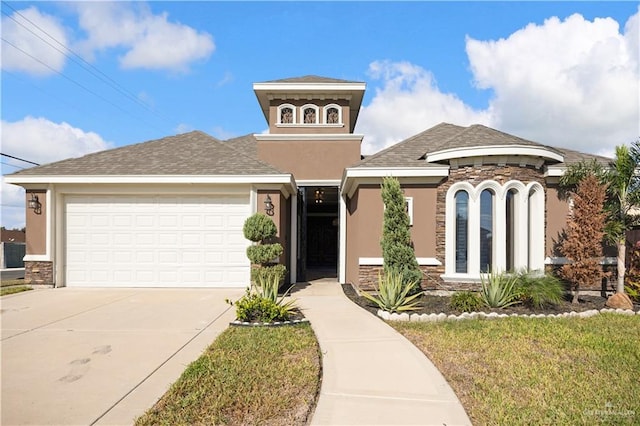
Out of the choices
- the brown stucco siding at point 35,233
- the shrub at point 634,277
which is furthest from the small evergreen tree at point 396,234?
the brown stucco siding at point 35,233

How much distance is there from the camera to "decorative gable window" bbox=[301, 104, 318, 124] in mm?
13648

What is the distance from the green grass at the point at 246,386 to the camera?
3496 millimetres

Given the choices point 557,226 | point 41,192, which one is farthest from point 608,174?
point 41,192

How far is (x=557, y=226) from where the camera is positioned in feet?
32.3

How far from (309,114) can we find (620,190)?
951 cm

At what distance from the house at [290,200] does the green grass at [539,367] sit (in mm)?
3033

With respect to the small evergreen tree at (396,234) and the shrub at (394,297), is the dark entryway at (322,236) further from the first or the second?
the shrub at (394,297)

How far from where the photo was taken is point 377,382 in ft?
13.8

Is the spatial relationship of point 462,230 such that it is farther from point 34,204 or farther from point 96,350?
point 34,204

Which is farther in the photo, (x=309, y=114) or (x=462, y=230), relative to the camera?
(x=309, y=114)

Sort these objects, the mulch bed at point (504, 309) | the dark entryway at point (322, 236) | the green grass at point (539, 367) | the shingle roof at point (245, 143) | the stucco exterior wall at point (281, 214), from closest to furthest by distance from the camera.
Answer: the green grass at point (539, 367) < the mulch bed at point (504, 309) < the stucco exterior wall at point (281, 214) < the shingle roof at point (245, 143) < the dark entryway at point (322, 236)

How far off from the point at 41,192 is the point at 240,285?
638cm

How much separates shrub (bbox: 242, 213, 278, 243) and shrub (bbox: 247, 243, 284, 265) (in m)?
0.28

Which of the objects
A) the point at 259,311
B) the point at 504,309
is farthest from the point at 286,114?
the point at 504,309
